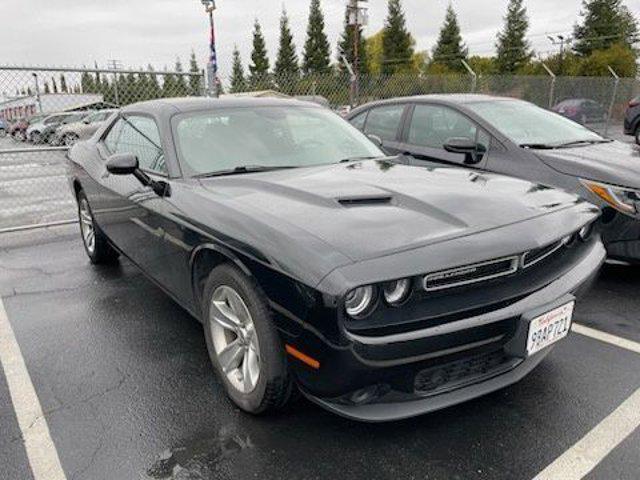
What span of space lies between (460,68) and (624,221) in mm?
52669

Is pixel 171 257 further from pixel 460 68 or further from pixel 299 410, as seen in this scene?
pixel 460 68

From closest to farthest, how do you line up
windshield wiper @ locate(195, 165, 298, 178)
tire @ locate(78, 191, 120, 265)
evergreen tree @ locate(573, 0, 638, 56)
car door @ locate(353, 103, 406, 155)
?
windshield wiper @ locate(195, 165, 298, 178)
tire @ locate(78, 191, 120, 265)
car door @ locate(353, 103, 406, 155)
evergreen tree @ locate(573, 0, 638, 56)

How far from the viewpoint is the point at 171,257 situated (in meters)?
3.15

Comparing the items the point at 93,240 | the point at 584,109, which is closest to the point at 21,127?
the point at 93,240

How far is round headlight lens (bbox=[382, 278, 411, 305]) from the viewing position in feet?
6.84

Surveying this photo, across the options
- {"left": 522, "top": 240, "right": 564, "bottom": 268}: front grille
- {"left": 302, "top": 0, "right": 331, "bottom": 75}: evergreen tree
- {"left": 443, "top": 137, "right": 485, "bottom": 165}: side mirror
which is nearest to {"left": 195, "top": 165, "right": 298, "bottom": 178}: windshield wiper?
{"left": 522, "top": 240, "right": 564, "bottom": 268}: front grille

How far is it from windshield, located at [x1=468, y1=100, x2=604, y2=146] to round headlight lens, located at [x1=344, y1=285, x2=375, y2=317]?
3.20 metres

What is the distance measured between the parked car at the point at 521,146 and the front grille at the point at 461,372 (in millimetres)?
2189

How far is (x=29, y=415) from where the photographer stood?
2.72 metres

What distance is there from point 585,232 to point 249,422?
6.41 feet

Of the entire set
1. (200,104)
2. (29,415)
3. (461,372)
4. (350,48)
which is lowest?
(29,415)

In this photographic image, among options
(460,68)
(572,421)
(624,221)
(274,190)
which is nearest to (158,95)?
(274,190)

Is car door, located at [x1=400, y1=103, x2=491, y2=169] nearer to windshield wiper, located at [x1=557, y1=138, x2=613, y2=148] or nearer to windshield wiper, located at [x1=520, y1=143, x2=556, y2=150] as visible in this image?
windshield wiper, located at [x1=520, y1=143, x2=556, y2=150]

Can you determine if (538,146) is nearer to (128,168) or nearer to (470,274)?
(470,274)
